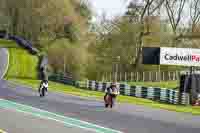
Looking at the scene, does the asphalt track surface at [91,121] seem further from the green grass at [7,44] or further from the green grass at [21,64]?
the green grass at [7,44]

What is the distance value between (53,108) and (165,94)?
17.2m

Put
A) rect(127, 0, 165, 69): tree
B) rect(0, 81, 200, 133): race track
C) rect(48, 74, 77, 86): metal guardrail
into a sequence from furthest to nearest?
rect(127, 0, 165, 69): tree → rect(48, 74, 77, 86): metal guardrail → rect(0, 81, 200, 133): race track

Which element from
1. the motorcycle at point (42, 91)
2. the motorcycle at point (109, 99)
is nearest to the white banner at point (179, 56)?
the motorcycle at point (42, 91)

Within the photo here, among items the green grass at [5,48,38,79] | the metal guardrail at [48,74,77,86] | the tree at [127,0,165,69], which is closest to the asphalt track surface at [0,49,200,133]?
the green grass at [5,48,38,79]

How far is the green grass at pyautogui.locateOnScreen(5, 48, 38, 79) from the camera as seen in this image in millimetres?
51800

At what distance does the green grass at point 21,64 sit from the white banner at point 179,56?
48.0ft

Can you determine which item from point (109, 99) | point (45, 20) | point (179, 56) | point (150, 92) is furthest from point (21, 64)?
point (109, 99)

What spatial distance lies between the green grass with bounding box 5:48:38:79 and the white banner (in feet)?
48.0

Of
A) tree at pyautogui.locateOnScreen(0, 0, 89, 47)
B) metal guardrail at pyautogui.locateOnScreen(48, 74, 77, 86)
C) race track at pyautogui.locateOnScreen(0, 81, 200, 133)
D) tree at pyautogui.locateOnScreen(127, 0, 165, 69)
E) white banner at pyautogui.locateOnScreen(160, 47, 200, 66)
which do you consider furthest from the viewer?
tree at pyautogui.locateOnScreen(127, 0, 165, 69)

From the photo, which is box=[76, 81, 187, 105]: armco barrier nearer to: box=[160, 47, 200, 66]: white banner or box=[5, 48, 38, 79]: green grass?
box=[160, 47, 200, 66]: white banner

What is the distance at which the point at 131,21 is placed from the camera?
73.4 metres

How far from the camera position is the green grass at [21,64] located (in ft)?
170

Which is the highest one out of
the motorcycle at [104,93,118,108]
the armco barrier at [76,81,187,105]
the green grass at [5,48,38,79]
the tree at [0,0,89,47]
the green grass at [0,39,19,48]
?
the tree at [0,0,89,47]

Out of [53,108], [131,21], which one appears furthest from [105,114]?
[131,21]
